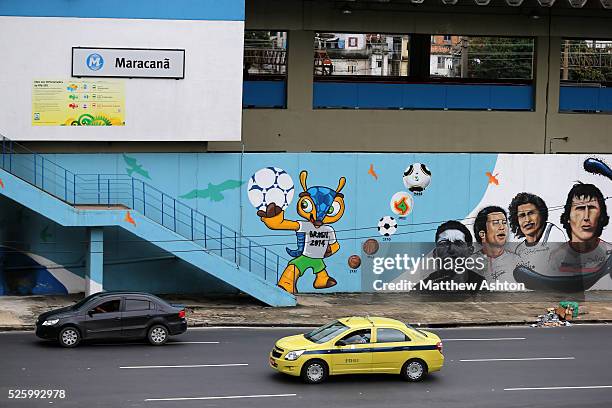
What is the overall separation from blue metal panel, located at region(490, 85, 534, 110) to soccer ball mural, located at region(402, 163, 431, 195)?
5794mm

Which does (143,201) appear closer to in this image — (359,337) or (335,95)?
(335,95)

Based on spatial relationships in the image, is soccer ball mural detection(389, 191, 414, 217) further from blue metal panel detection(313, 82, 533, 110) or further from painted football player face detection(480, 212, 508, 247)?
blue metal panel detection(313, 82, 533, 110)

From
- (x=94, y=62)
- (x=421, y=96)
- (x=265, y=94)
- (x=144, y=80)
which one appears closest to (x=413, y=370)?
(x=144, y=80)

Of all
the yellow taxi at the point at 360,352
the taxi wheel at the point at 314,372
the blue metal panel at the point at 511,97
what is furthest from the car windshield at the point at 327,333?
the blue metal panel at the point at 511,97

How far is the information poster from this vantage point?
33000 millimetres

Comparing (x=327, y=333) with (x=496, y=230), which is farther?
(x=496, y=230)

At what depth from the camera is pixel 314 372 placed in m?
23.0

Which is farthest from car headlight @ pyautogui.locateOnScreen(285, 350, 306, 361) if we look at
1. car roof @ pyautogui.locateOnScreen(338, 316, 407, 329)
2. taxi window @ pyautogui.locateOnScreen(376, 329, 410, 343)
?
taxi window @ pyautogui.locateOnScreen(376, 329, 410, 343)

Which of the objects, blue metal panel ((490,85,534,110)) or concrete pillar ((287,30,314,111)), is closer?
concrete pillar ((287,30,314,111))

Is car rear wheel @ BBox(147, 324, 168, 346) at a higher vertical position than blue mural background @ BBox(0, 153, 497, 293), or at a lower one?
lower

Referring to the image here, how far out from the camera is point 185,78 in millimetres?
33812

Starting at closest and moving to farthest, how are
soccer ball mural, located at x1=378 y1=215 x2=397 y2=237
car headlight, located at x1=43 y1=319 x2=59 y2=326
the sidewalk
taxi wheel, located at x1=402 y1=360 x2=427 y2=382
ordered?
taxi wheel, located at x1=402 y1=360 x2=427 y2=382
car headlight, located at x1=43 y1=319 x2=59 y2=326
the sidewalk
soccer ball mural, located at x1=378 y1=215 x2=397 y2=237

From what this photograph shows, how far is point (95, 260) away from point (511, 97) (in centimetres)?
1720

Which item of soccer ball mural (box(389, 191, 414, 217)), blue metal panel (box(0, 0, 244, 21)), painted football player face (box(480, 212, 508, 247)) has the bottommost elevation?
painted football player face (box(480, 212, 508, 247))
